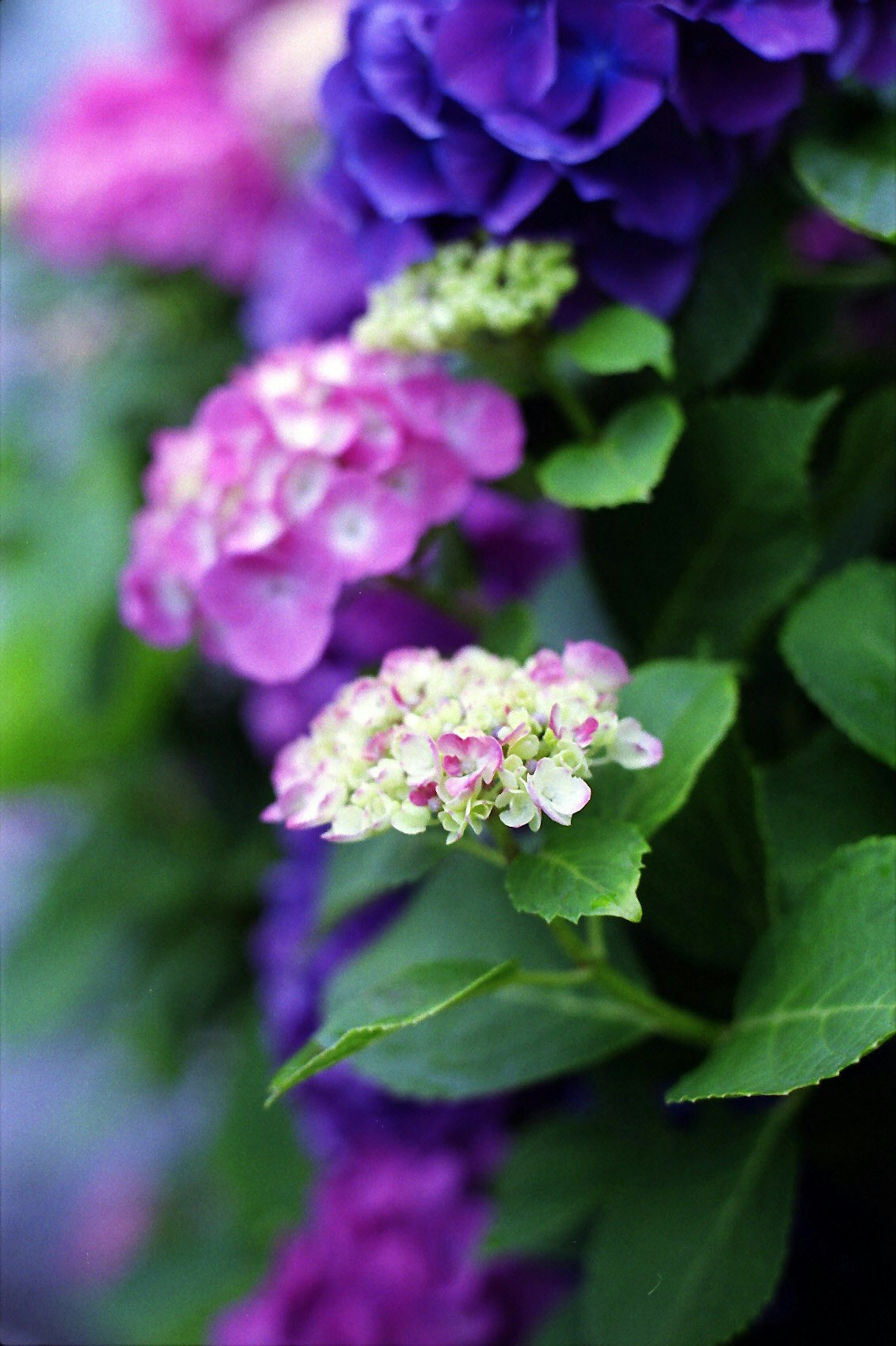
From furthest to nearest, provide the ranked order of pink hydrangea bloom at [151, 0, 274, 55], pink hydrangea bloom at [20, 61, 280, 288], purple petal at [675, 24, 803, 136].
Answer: pink hydrangea bloom at [151, 0, 274, 55], pink hydrangea bloom at [20, 61, 280, 288], purple petal at [675, 24, 803, 136]

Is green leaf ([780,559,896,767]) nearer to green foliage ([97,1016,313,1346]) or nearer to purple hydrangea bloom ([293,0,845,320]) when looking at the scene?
purple hydrangea bloom ([293,0,845,320])

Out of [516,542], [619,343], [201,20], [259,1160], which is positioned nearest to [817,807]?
[619,343]

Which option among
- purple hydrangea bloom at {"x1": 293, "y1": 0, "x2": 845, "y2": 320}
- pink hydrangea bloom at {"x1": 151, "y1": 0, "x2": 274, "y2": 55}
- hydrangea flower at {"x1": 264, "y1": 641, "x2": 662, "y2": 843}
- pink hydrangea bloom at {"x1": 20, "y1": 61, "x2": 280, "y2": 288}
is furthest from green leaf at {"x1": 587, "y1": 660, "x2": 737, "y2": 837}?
pink hydrangea bloom at {"x1": 151, "y1": 0, "x2": 274, "y2": 55}

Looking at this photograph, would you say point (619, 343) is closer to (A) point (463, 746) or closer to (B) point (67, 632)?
(A) point (463, 746)

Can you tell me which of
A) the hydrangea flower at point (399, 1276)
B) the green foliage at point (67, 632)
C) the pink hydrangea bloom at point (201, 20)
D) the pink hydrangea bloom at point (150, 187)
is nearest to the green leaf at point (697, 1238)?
the hydrangea flower at point (399, 1276)

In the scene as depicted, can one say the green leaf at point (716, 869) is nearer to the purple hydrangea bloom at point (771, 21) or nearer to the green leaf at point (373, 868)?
the green leaf at point (373, 868)

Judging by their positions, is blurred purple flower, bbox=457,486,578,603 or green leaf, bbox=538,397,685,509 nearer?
green leaf, bbox=538,397,685,509

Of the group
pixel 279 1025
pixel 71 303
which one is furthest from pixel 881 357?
pixel 71 303

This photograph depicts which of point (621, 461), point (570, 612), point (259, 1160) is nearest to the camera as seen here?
point (621, 461)
